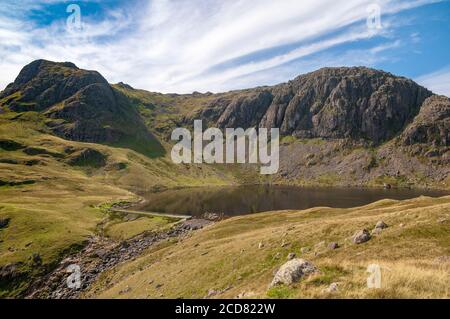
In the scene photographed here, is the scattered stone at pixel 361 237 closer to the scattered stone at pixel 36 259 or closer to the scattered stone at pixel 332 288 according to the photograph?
the scattered stone at pixel 332 288

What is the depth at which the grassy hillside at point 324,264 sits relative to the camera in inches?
590

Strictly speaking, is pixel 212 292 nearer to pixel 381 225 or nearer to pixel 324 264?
pixel 324 264

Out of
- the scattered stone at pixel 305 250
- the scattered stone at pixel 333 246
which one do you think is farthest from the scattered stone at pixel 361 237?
the scattered stone at pixel 305 250

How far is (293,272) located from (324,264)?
3.28 m

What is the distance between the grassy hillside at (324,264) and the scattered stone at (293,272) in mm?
691

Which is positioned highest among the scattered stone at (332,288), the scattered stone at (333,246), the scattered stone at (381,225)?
the scattered stone at (332,288)

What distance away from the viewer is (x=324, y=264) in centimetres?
2034

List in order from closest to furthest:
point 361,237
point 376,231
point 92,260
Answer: point 361,237
point 376,231
point 92,260

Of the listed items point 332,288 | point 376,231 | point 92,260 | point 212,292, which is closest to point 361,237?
point 376,231

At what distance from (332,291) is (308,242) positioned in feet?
Answer: 81.3

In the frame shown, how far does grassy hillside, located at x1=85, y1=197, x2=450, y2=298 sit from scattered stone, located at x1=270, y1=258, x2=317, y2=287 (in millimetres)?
691

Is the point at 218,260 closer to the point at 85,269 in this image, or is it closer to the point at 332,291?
the point at 332,291
